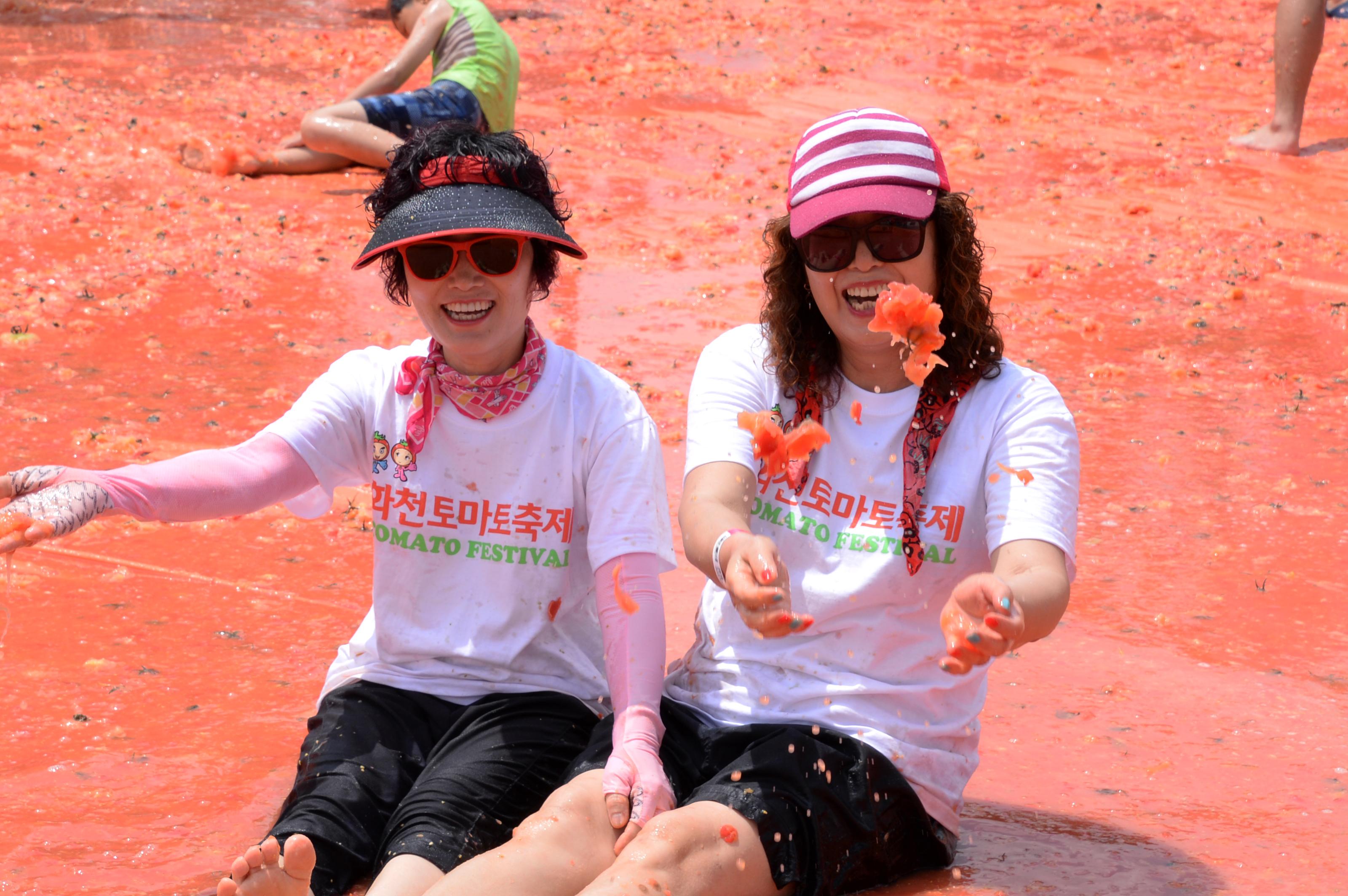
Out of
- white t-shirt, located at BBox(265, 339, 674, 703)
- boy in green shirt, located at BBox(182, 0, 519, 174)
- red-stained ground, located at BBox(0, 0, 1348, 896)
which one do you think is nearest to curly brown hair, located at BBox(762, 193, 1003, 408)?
white t-shirt, located at BBox(265, 339, 674, 703)

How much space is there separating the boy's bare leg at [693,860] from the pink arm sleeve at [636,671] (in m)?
0.11

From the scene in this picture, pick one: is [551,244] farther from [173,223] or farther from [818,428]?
[173,223]

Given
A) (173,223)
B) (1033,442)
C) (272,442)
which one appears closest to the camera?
(1033,442)

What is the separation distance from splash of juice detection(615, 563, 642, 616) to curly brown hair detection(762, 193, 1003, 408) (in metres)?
0.52

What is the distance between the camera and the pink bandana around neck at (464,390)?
9.86 ft

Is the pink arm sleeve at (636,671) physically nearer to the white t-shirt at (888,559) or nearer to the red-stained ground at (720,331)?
the white t-shirt at (888,559)

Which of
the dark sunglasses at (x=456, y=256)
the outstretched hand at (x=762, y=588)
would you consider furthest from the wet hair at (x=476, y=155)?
the outstretched hand at (x=762, y=588)

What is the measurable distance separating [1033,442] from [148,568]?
2.97m

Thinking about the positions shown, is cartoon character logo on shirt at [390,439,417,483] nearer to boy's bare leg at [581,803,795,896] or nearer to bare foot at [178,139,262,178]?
boy's bare leg at [581,803,795,896]

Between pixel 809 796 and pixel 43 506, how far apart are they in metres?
1.50

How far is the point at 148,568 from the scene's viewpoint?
455 cm

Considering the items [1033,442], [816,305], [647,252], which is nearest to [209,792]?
[816,305]

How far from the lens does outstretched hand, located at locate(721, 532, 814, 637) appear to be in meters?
2.45

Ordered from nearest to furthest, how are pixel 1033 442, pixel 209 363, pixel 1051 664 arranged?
pixel 1033 442 → pixel 1051 664 → pixel 209 363
